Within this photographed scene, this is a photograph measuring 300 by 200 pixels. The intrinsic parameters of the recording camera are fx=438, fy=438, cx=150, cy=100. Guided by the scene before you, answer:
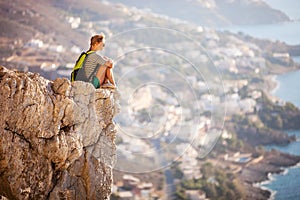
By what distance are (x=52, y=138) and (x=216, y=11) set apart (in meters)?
94.8

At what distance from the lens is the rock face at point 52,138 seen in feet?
10.9

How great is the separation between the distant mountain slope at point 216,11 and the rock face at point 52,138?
8126 centimetres

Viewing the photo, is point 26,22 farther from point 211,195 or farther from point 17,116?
point 17,116

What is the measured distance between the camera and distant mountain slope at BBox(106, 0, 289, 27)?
291ft

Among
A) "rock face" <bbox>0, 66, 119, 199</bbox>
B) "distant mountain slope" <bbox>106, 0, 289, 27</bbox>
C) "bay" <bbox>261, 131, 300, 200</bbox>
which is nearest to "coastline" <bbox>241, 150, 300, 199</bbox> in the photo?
"bay" <bbox>261, 131, 300, 200</bbox>

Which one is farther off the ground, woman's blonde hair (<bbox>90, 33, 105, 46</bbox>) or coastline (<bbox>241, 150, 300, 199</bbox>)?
woman's blonde hair (<bbox>90, 33, 105, 46</bbox>)

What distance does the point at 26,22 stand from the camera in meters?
48.3

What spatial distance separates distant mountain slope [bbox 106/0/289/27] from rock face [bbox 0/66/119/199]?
81.3m

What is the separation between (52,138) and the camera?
137 inches

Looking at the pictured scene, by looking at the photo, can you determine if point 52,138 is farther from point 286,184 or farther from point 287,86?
point 287,86

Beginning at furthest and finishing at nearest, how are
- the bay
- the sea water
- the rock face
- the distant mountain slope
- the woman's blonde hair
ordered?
1. the distant mountain slope
2. the sea water
3. the bay
4. the woman's blonde hair
5. the rock face

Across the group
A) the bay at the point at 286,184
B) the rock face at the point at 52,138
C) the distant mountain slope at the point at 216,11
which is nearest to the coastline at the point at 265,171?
the bay at the point at 286,184

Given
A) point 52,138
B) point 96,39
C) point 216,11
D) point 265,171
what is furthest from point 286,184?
point 216,11

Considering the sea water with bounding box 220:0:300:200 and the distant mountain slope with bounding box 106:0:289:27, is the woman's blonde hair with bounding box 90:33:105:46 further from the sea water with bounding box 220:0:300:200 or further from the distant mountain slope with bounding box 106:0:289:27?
the distant mountain slope with bounding box 106:0:289:27
